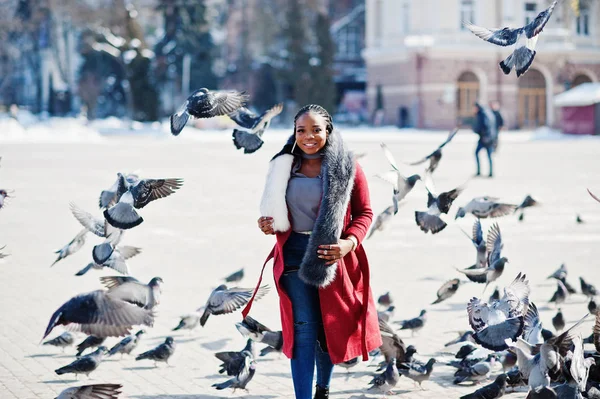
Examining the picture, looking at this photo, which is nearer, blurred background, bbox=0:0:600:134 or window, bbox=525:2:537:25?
blurred background, bbox=0:0:600:134

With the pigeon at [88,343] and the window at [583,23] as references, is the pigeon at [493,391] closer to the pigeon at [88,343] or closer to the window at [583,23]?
the pigeon at [88,343]

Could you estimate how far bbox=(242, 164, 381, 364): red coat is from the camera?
204 inches

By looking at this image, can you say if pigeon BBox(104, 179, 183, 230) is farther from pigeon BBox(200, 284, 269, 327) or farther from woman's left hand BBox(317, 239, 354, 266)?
woman's left hand BBox(317, 239, 354, 266)

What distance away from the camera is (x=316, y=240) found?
16.6ft

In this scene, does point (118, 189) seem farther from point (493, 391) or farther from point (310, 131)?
point (493, 391)

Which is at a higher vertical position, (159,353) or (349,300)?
(349,300)

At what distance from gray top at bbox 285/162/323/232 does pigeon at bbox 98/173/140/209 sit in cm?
129

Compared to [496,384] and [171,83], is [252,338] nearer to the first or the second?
[496,384]

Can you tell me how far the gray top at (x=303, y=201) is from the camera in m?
5.18

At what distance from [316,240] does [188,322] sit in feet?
10.7

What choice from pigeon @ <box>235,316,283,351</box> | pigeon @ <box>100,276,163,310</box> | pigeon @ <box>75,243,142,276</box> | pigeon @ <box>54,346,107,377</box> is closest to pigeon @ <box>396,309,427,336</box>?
pigeon @ <box>235,316,283,351</box>

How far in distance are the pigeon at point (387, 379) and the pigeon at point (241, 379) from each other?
0.75 meters

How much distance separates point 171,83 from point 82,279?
6373cm

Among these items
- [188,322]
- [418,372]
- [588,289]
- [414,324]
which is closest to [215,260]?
[188,322]
